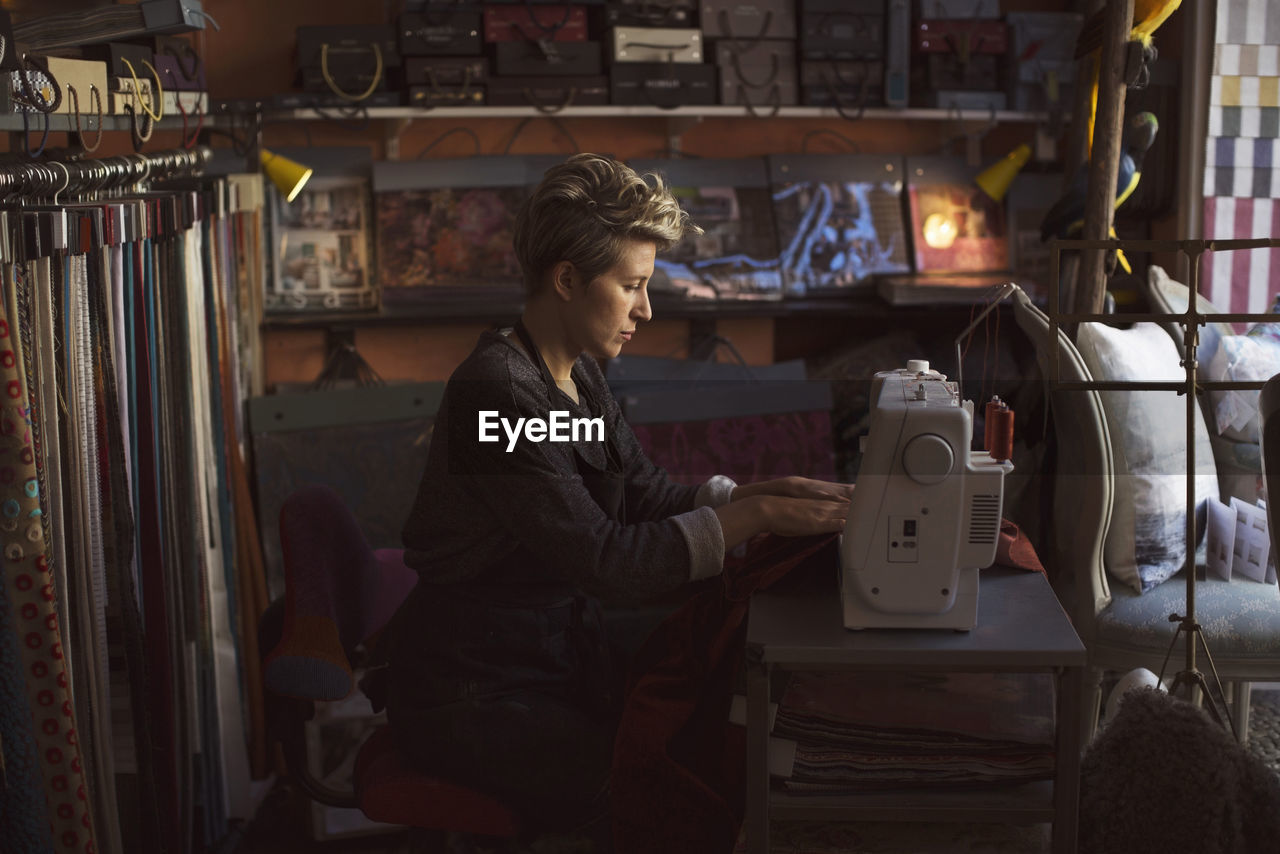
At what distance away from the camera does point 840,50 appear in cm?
370

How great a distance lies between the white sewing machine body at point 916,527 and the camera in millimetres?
1600

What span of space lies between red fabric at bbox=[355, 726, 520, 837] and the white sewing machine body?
609 mm

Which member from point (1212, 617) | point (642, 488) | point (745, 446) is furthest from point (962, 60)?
point (642, 488)

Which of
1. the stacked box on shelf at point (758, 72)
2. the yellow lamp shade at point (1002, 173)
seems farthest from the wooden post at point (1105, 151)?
the stacked box on shelf at point (758, 72)

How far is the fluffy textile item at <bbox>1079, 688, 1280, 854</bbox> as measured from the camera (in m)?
1.69

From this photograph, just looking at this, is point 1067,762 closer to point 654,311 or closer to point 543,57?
point 654,311

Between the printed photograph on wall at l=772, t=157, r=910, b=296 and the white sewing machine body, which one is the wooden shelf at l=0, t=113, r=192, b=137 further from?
the printed photograph on wall at l=772, t=157, r=910, b=296

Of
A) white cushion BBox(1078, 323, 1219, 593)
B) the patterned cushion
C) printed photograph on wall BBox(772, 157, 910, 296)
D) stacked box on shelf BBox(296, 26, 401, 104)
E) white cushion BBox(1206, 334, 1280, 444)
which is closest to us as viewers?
the patterned cushion

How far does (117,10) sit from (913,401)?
5.60 ft

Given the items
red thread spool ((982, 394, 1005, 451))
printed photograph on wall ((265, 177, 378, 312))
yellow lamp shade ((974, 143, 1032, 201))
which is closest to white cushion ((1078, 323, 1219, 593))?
red thread spool ((982, 394, 1005, 451))

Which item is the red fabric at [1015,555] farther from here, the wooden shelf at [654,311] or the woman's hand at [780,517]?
the wooden shelf at [654,311]

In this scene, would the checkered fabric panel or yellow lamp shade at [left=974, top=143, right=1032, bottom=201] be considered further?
yellow lamp shade at [left=974, top=143, right=1032, bottom=201]

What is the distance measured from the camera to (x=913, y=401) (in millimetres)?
1647

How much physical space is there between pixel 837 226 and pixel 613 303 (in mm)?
2092
